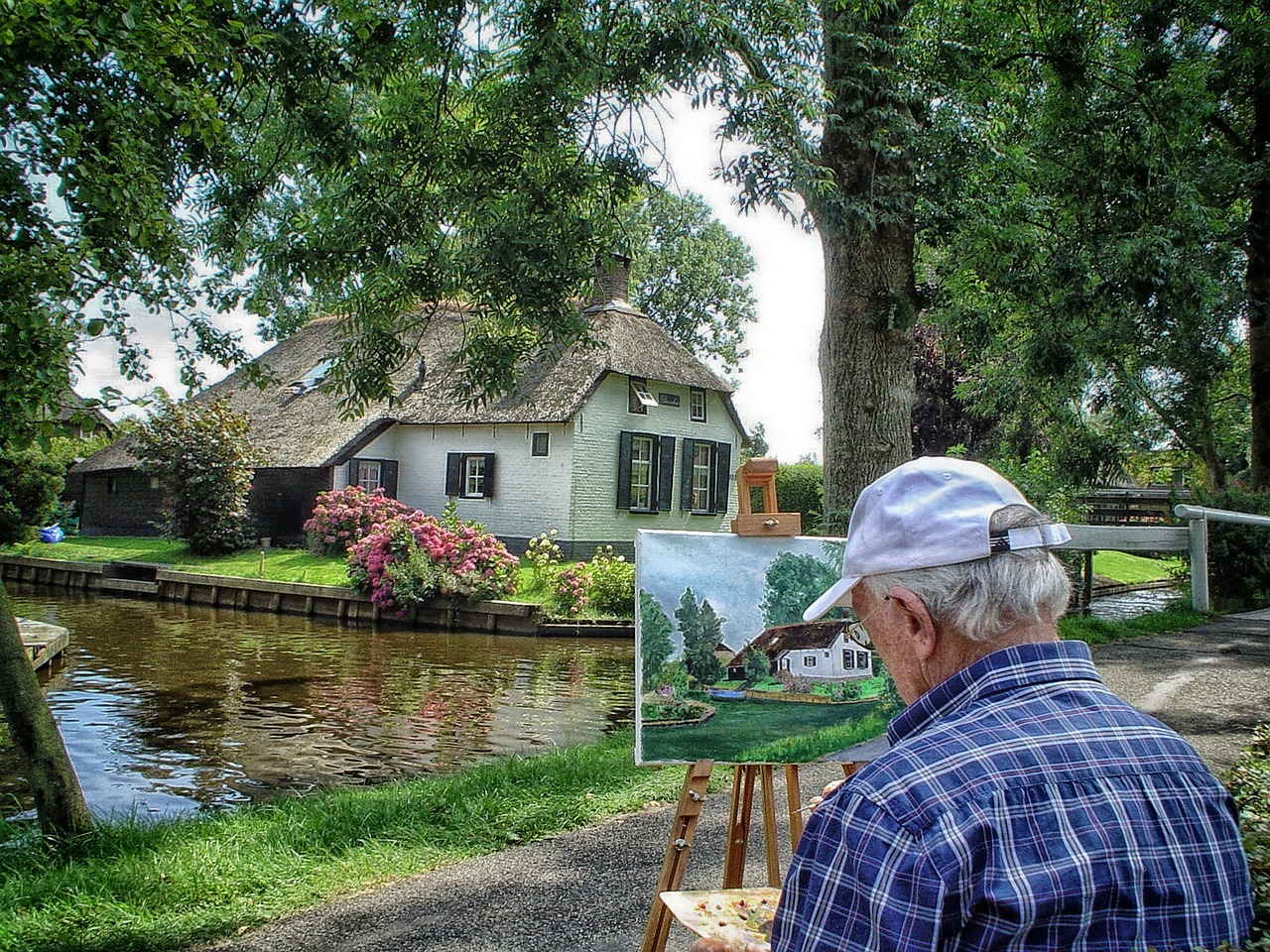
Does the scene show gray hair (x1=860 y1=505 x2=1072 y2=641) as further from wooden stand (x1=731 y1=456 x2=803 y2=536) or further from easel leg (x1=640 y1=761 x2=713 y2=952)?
wooden stand (x1=731 y1=456 x2=803 y2=536)

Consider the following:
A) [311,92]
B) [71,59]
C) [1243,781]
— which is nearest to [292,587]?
[311,92]

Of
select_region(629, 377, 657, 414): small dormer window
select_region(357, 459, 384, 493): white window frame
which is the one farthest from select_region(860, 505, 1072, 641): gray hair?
select_region(357, 459, 384, 493): white window frame

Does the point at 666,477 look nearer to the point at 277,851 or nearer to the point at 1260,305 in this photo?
the point at 1260,305

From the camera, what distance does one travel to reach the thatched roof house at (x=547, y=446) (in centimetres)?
2286

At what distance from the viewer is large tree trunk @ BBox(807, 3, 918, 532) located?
7.20 m

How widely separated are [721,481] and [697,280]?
50.5 feet

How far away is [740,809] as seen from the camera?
336 centimetres

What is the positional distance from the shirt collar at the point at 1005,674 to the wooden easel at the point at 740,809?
1411mm

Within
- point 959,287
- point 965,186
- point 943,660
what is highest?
point 965,186

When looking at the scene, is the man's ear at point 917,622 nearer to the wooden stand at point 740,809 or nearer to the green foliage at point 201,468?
the wooden stand at point 740,809

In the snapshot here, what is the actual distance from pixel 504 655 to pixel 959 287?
9168 millimetres

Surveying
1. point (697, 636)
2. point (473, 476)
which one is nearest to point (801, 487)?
point (473, 476)

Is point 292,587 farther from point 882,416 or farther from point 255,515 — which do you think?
point 882,416

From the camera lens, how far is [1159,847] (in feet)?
4.79
